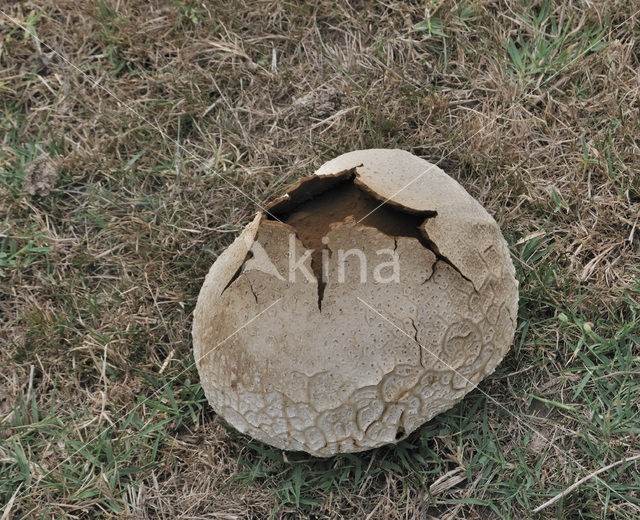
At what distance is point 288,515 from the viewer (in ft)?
8.02

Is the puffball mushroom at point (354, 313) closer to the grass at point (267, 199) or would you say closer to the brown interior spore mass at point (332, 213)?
the brown interior spore mass at point (332, 213)

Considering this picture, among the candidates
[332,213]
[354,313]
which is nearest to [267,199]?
[332,213]

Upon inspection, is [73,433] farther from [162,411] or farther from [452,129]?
[452,129]

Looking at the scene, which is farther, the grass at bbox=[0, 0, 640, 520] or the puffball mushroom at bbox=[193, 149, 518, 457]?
the grass at bbox=[0, 0, 640, 520]

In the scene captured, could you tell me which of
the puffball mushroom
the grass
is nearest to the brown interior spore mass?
the puffball mushroom

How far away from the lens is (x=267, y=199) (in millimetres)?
3041

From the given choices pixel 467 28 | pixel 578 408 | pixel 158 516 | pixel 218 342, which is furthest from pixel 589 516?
pixel 467 28

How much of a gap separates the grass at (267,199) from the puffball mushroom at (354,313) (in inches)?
15.7

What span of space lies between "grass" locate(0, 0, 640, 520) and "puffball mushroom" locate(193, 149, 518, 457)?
1.30 feet

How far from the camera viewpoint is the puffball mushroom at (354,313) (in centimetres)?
200

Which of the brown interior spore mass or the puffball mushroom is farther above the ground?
the brown interior spore mass

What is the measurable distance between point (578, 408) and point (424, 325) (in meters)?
0.86

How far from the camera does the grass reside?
2.44m

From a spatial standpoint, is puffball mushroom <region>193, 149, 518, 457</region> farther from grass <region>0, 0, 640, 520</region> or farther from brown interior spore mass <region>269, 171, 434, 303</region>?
grass <region>0, 0, 640, 520</region>
